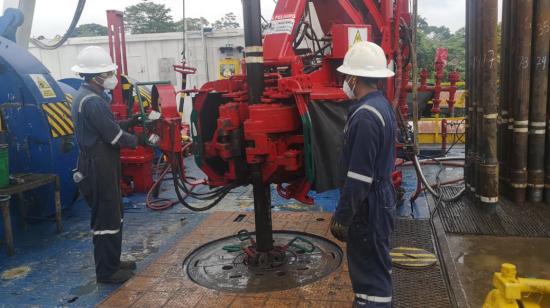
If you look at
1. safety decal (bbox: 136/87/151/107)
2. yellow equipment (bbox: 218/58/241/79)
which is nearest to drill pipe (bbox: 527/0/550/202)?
safety decal (bbox: 136/87/151/107)

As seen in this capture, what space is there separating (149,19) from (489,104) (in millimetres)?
31938

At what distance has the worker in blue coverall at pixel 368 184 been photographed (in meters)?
2.63

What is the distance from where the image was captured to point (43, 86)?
5.65 meters

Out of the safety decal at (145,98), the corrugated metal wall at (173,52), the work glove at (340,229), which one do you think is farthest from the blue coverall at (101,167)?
the corrugated metal wall at (173,52)

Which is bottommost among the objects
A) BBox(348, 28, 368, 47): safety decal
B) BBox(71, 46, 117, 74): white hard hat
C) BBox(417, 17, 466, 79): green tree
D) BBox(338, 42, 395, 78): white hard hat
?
BBox(338, 42, 395, 78): white hard hat

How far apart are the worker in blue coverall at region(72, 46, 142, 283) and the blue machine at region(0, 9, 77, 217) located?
171cm

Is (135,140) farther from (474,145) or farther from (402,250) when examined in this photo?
(474,145)

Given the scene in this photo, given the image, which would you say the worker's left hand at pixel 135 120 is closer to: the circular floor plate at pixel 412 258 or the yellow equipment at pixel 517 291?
the circular floor plate at pixel 412 258

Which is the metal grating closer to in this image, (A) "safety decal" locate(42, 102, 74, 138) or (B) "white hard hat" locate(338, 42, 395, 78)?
(B) "white hard hat" locate(338, 42, 395, 78)

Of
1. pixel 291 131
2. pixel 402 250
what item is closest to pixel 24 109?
pixel 291 131

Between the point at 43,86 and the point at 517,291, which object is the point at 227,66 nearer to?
the point at 43,86

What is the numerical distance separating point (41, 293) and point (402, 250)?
3126mm

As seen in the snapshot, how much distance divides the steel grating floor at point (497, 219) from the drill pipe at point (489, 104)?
0.61 ft

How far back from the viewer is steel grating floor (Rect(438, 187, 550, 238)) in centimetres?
450
